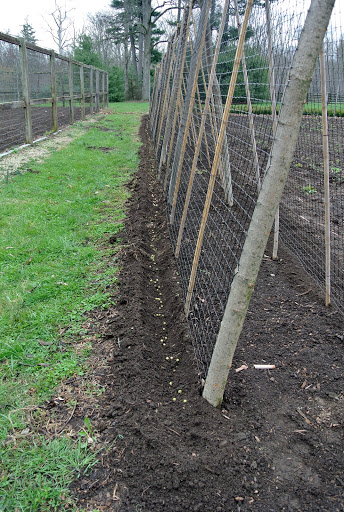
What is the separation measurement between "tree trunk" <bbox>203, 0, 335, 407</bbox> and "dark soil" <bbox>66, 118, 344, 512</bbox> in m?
0.25

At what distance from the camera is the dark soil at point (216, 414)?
1653 mm

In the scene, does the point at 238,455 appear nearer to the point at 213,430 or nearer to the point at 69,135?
the point at 213,430

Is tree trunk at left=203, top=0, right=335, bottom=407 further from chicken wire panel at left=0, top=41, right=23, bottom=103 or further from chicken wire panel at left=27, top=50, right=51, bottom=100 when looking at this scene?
chicken wire panel at left=27, top=50, right=51, bottom=100

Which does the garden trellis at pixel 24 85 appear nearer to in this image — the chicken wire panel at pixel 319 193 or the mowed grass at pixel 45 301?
the mowed grass at pixel 45 301

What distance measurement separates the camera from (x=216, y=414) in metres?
2.04

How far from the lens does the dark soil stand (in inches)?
65.1

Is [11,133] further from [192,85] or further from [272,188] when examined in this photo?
[272,188]

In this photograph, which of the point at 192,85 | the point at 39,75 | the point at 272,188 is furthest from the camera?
the point at 39,75

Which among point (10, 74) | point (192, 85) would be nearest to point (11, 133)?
point (10, 74)

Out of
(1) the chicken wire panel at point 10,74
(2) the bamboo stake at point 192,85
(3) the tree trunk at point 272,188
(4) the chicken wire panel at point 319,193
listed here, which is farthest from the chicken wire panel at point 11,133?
(3) the tree trunk at point 272,188

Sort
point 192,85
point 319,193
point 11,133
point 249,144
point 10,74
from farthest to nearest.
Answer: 1. point 11,133
2. point 10,74
3. point 319,193
4. point 192,85
5. point 249,144

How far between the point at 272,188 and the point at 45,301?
7.31 ft

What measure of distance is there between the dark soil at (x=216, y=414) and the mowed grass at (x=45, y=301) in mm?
144

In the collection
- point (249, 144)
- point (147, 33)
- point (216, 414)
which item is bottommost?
point (216, 414)
